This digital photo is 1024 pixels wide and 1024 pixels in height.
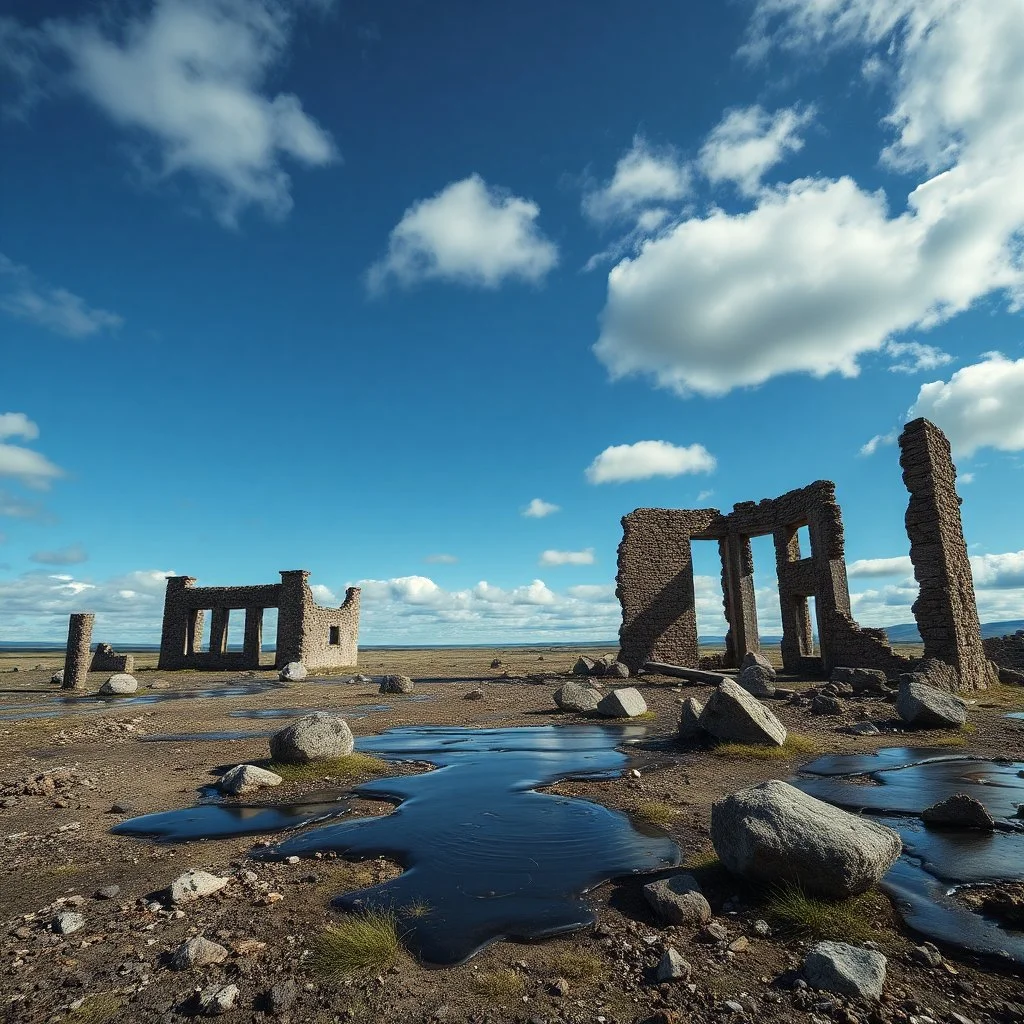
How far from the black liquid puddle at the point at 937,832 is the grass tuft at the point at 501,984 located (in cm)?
269

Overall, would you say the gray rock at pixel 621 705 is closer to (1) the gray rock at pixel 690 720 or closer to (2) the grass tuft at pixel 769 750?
(1) the gray rock at pixel 690 720

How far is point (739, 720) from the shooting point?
10.1 metres

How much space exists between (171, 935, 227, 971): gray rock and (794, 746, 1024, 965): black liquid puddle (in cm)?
451

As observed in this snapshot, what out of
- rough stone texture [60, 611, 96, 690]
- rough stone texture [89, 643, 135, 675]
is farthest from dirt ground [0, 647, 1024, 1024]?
rough stone texture [89, 643, 135, 675]

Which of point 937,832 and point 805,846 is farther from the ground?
point 805,846

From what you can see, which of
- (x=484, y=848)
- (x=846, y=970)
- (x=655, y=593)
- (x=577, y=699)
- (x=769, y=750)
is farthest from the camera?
(x=655, y=593)

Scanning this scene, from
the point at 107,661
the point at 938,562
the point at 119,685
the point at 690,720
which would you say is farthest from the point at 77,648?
the point at 938,562

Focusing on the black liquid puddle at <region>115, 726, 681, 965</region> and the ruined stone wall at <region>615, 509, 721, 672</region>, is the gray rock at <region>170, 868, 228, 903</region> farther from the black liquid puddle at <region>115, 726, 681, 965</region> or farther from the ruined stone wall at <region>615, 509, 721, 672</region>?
the ruined stone wall at <region>615, 509, 721, 672</region>

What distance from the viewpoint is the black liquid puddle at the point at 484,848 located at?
428 cm

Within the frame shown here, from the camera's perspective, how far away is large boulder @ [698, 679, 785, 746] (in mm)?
10016

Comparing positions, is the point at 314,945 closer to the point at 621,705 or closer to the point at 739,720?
the point at 739,720

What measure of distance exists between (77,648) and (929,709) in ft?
97.4

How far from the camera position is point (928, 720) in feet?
37.9

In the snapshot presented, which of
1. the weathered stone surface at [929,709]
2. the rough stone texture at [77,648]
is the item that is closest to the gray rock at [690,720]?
the weathered stone surface at [929,709]
